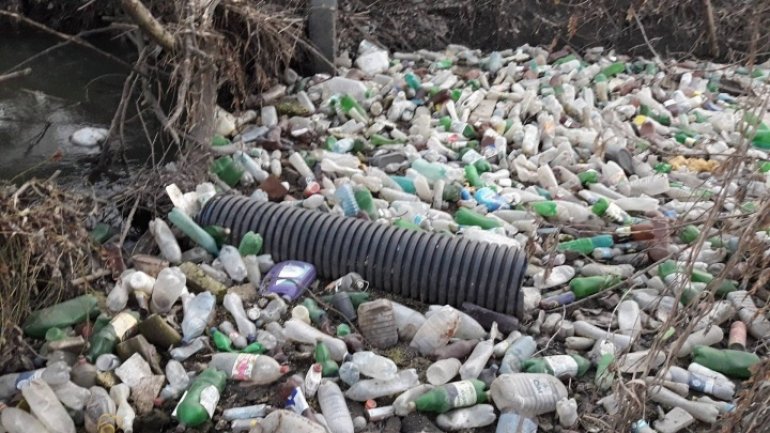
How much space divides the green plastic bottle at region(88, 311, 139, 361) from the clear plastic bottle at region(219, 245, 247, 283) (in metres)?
0.44

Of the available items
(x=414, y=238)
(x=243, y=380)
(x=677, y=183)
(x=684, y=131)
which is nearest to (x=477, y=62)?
(x=684, y=131)

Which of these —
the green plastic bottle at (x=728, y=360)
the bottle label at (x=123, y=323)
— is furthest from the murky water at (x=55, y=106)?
the green plastic bottle at (x=728, y=360)

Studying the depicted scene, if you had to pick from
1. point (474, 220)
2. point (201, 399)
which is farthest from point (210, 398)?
point (474, 220)

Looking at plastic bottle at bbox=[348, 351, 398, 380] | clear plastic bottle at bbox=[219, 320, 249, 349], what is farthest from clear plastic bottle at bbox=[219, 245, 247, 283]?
plastic bottle at bbox=[348, 351, 398, 380]

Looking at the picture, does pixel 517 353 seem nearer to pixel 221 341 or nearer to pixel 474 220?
pixel 474 220

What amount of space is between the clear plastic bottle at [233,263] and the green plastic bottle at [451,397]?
3.14 feet

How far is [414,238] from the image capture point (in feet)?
9.87

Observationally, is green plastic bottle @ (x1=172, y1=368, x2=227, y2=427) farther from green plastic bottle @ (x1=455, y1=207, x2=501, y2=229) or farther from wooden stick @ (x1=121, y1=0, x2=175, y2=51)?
wooden stick @ (x1=121, y1=0, x2=175, y2=51)

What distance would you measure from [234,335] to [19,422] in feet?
2.39

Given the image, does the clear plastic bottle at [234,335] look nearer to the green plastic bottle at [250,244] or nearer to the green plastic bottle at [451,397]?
the green plastic bottle at [250,244]

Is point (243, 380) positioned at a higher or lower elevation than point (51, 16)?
lower

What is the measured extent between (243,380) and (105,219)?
1.18 metres

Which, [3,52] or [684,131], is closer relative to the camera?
[684,131]

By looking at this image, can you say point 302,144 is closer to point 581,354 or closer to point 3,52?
point 581,354
